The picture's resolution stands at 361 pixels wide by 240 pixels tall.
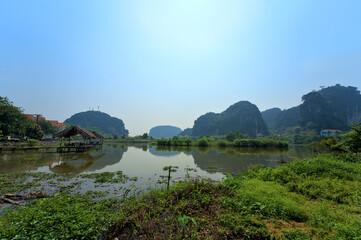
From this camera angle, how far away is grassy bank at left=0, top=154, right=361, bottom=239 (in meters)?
2.87

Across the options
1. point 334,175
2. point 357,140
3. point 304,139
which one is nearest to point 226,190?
point 334,175

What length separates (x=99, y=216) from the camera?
12.2 feet

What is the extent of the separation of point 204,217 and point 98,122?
Answer: 18570cm

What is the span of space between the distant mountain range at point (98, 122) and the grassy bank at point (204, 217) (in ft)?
559

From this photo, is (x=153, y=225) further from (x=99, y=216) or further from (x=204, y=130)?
(x=204, y=130)

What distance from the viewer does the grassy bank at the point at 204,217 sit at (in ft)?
9.41

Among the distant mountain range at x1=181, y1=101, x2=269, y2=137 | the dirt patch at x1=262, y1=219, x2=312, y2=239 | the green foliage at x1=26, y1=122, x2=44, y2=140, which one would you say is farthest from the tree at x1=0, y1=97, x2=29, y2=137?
the distant mountain range at x1=181, y1=101, x2=269, y2=137

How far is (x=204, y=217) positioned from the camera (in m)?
3.72

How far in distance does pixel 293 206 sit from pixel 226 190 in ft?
6.71

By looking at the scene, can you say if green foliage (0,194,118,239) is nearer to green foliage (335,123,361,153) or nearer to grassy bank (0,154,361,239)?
grassy bank (0,154,361,239)

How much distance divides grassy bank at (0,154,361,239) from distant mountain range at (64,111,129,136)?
559ft

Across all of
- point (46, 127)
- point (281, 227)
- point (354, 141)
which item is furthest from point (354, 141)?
point (46, 127)

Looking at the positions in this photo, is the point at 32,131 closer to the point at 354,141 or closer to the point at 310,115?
the point at 354,141

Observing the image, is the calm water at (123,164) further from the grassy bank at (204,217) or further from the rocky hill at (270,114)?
the rocky hill at (270,114)
